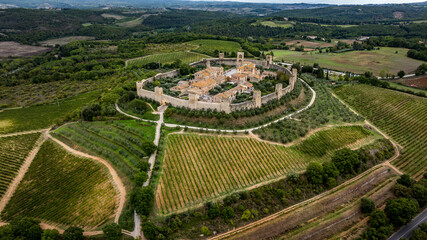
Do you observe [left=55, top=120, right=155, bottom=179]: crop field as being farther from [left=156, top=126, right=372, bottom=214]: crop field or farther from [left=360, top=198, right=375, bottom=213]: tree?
[left=360, top=198, right=375, bottom=213]: tree

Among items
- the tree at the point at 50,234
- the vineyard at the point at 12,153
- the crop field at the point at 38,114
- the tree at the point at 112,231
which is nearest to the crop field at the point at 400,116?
the tree at the point at 112,231

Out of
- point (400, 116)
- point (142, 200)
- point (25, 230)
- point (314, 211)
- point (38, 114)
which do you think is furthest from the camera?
point (38, 114)

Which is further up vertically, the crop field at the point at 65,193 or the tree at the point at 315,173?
the tree at the point at 315,173

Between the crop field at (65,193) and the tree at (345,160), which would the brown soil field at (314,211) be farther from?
the crop field at (65,193)

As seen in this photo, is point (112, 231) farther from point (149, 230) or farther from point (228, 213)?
point (228, 213)

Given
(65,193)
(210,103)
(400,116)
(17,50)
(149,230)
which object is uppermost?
(17,50)

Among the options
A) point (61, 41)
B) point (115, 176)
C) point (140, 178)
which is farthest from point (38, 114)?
point (61, 41)
